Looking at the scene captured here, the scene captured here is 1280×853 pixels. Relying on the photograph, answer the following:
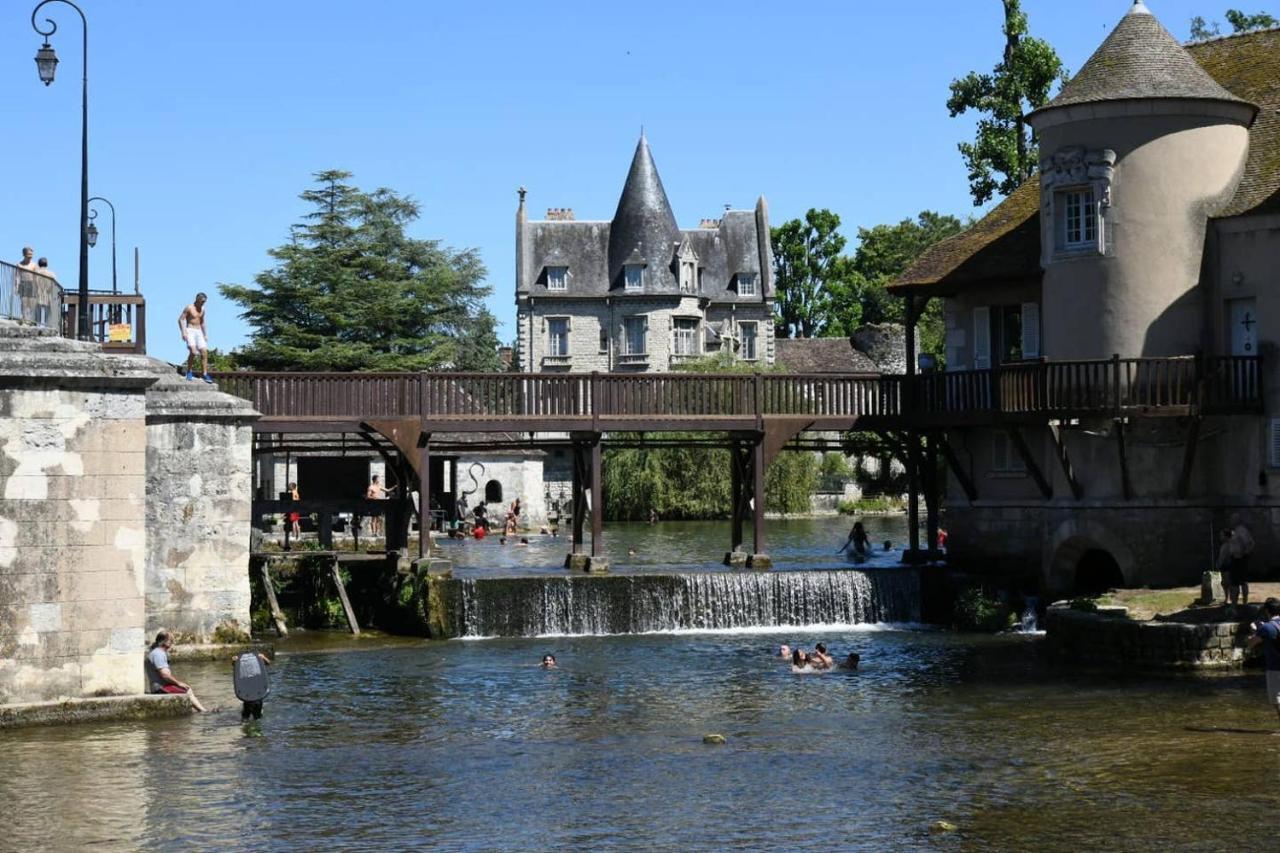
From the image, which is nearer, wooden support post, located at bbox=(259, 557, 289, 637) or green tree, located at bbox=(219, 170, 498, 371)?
wooden support post, located at bbox=(259, 557, 289, 637)

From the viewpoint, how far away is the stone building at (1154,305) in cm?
3328

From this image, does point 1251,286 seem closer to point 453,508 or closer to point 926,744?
point 926,744

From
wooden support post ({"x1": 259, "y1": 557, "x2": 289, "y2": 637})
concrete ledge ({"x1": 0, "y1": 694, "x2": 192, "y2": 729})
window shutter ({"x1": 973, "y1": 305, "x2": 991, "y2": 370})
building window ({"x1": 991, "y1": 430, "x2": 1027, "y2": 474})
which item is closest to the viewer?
concrete ledge ({"x1": 0, "y1": 694, "x2": 192, "y2": 729})

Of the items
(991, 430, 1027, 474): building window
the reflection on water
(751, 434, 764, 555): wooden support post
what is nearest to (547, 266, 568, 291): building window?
the reflection on water

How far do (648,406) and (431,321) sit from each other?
1588 inches

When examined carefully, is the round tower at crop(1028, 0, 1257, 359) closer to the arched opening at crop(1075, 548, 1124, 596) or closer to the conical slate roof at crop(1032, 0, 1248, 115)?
the conical slate roof at crop(1032, 0, 1248, 115)

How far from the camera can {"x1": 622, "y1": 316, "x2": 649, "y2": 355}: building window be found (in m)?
94.1

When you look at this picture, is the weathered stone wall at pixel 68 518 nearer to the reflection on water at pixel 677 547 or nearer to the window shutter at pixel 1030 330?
the reflection on water at pixel 677 547

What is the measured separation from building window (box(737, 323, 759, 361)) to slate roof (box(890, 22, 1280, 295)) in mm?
56620

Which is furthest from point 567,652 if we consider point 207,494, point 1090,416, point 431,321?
point 431,321

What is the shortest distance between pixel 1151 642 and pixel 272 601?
51.3ft

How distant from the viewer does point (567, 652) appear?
31875 millimetres

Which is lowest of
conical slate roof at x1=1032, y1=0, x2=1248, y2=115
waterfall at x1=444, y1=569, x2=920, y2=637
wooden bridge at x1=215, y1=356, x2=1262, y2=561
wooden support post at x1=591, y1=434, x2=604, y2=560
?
waterfall at x1=444, y1=569, x2=920, y2=637

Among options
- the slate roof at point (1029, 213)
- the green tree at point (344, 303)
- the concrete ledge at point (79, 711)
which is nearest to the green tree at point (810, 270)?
the green tree at point (344, 303)
